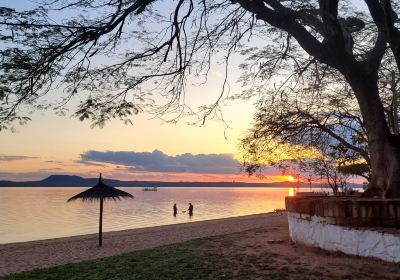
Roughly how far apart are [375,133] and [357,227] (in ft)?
6.85

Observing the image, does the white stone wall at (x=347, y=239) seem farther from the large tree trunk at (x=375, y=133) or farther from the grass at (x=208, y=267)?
the large tree trunk at (x=375, y=133)

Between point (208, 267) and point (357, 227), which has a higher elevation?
point (357, 227)

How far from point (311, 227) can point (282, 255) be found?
0.80 metres

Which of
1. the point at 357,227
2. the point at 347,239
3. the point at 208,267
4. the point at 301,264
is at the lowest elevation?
the point at 208,267

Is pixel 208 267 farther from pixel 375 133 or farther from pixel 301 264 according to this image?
pixel 375 133

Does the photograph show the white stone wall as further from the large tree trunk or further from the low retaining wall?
the large tree trunk

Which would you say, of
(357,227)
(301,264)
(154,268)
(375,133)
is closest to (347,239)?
(357,227)

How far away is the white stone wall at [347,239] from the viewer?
6672 mm

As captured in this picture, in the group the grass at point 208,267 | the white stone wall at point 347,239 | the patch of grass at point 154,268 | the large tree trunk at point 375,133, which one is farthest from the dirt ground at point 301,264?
the large tree trunk at point 375,133

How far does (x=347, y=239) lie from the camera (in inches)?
291

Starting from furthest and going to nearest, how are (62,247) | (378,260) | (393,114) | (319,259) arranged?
(62,247)
(393,114)
(319,259)
(378,260)

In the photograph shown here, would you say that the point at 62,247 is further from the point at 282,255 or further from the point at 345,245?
the point at 345,245

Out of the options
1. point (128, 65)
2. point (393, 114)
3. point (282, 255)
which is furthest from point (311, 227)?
point (393, 114)

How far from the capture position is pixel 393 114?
15852 millimetres
